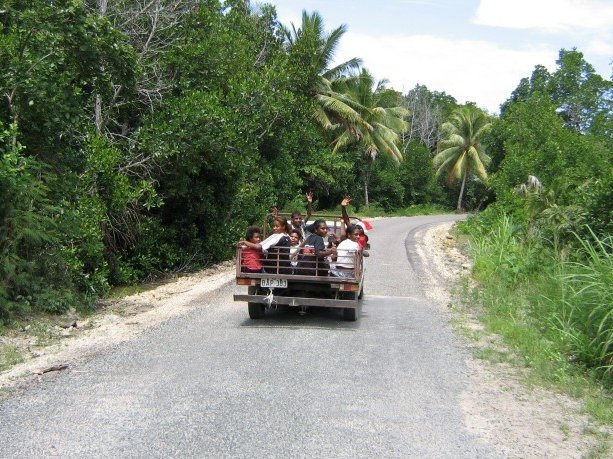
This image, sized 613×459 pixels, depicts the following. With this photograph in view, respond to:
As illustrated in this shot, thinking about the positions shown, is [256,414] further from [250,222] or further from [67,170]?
[250,222]

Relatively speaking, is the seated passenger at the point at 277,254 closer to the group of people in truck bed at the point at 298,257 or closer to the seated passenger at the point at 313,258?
the group of people in truck bed at the point at 298,257

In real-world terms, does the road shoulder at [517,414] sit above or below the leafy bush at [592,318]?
below

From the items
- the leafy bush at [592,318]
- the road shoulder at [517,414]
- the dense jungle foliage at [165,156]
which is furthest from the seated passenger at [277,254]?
the leafy bush at [592,318]

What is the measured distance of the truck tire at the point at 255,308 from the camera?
35.2 feet

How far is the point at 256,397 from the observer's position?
6.65 metres

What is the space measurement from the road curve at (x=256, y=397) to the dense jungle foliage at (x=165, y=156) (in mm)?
2511

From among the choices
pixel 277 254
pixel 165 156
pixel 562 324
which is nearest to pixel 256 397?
pixel 277 254

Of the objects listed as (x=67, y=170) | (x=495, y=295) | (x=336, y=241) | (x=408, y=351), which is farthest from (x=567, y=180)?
(x=67, y=170)

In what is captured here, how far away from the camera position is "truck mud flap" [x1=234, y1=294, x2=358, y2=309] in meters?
10.4

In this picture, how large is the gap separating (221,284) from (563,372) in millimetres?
9398

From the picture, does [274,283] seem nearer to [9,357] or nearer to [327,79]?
[9,357]

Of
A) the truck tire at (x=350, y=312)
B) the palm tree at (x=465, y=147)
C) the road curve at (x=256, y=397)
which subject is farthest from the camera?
the palm tree at (x=465, y=147)

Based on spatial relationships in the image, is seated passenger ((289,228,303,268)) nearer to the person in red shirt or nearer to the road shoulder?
the person in red shirt

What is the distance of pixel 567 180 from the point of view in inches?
757
